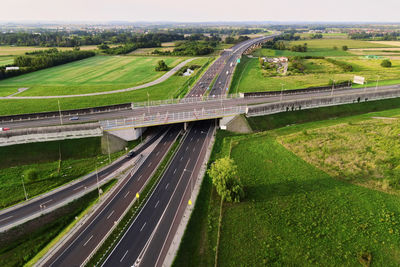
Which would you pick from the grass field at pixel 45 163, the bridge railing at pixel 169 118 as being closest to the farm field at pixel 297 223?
the bridge railing at pixel 169 118

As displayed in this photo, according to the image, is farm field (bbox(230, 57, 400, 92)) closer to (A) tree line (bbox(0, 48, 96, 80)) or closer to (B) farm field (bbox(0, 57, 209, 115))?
(B) farm field (bbox(0, 57, 209, 115))

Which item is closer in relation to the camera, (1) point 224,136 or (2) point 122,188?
(2) point 122,188

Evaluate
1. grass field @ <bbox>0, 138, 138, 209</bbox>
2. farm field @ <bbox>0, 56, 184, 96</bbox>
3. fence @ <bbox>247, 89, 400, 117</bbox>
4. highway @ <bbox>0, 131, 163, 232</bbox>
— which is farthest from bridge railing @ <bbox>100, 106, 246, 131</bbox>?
farm field @ <bbox>0, 56, 184, 96</bbox>

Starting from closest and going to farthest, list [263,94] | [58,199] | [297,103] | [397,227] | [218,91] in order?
[397,227]
[58,199]
[297,103]
[263,94]
[218,91]

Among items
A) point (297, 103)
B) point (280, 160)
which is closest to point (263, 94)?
point (297, 103)

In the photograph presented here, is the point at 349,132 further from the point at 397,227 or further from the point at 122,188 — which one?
the point at 122,188

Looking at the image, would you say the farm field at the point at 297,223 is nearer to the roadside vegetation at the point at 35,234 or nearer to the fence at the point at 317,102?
the roadside vegetation at the point at 35,234
